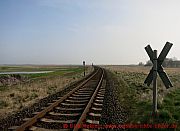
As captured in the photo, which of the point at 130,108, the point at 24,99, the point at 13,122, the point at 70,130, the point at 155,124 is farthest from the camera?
the point at 24,99

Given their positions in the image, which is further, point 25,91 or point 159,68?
point 25,91

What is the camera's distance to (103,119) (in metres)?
9.34

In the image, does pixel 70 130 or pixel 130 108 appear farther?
pixel 130 108

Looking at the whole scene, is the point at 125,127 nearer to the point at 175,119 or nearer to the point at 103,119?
the point at 103,119

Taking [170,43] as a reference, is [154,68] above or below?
below

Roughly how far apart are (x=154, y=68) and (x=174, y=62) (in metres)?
168

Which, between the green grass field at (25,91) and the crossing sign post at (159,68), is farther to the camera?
the green grass field at (25,91)

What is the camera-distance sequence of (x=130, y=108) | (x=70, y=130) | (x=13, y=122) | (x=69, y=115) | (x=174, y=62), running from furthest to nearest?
(x=174, y=62)
(x=130, y=108)
(x=69, y=115)
(x=13, y=122)
(x=70, y=130)

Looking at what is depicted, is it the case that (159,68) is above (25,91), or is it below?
above

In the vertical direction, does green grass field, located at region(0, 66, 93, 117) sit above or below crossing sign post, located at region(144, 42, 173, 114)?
below

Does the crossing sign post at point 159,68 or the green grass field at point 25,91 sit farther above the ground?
the crossing sign post at point 159,68

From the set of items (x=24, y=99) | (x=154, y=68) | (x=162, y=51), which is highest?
(x=162, y=51)

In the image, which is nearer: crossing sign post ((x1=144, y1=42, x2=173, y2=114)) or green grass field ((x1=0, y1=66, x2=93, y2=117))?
crossing sign post ((x1=144, y1=42, x2=173, y2=114))

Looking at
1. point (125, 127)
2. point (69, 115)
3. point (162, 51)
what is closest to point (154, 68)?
point (162, 51)
